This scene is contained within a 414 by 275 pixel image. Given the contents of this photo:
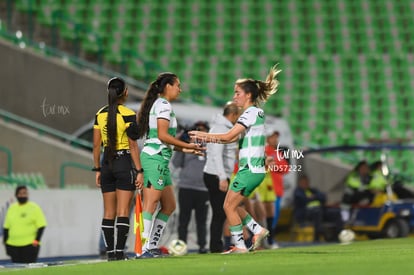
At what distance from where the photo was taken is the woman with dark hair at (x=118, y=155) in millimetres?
13008

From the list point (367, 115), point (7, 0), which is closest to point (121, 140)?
point (7, 0)

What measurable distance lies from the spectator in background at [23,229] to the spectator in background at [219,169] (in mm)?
2793

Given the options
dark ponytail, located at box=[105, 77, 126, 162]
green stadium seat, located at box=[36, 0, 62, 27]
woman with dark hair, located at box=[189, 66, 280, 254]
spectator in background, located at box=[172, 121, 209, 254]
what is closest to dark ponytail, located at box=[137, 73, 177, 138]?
dark ponytail, located at box=[105, 77, 126, 162]

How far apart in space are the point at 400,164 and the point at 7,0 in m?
9.57

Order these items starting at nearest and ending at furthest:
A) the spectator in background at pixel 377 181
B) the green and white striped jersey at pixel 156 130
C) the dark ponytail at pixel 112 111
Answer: the dark ponytail at pixel 112 111
the green and white striped jersey at pixel 156 130
the spectator in background at pixel 377 181

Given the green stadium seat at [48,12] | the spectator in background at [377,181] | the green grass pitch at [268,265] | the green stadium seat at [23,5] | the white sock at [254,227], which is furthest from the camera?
the green stadium seat at [23,5]

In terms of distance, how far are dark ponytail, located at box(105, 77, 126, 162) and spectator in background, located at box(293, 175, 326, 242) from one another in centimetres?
1039

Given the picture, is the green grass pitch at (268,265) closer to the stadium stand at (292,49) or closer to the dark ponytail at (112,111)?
the dark ponytail at (112,111)

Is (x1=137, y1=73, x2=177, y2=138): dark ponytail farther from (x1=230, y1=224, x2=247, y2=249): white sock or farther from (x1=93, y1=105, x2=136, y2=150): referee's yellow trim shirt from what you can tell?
(x1=230, y1=224, x2=247, y2=249): white sock

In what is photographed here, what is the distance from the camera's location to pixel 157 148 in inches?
525

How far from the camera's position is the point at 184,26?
31.6m

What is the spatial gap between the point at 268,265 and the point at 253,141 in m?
2.41

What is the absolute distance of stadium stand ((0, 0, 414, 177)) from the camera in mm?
29422

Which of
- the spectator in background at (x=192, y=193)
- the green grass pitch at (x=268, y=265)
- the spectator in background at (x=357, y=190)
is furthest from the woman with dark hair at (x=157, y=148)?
the spectator in background at (x=357, y=190)
